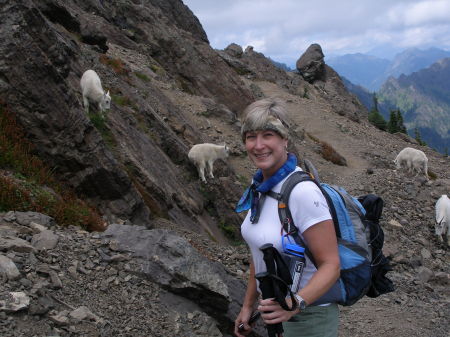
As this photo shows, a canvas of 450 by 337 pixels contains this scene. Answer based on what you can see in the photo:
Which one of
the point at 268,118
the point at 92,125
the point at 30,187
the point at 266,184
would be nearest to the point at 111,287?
the point at 30,187

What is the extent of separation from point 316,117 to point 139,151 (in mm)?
28553

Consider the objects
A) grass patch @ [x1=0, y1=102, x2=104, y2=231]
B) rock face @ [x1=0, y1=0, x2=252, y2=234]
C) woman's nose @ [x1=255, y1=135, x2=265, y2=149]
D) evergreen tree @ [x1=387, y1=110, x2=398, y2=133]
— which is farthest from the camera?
evergreen tree @ [x1=387, y1=110, x2=398, y2=133]

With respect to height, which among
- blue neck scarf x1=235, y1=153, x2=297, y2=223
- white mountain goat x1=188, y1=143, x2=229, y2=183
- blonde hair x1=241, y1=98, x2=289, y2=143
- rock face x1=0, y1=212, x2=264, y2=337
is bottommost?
rock face x1=0, y1=212, x2=264, y2=337

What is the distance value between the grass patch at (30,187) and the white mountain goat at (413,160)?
796 inches

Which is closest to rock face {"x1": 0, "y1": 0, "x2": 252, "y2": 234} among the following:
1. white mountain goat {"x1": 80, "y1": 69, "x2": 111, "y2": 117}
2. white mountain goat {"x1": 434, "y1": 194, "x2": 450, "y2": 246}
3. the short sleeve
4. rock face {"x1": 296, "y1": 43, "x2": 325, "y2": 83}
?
white mountain goat {"x1": 80, "y1": 69, "x2": 111, "y2": 117}

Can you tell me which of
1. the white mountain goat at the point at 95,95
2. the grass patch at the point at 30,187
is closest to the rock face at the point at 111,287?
the grass patch at the point at 30,187

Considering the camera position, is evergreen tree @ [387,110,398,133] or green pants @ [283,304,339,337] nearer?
green pants @ [283,304,339,337]

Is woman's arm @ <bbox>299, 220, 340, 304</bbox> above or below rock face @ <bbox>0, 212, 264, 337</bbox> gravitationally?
above

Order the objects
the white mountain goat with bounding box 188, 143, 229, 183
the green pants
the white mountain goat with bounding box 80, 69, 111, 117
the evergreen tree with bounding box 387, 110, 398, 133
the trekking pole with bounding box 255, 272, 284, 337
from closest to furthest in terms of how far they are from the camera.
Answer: the trekking pole with bounding box 255, 272, 284, 337 < the green pants < the white mountain goat with bounding box 80, 69, 111, 117 < the white mountain goat with bounding box 188, 143, 229, 183 < the evergreen tree with bounding box 387, 110, 398, 133

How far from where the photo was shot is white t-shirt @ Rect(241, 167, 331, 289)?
2.98m

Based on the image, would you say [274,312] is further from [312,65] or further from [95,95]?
[312,65]

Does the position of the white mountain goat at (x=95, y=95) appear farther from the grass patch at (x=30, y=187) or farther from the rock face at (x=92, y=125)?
the grass patch at (x=30, y=187)

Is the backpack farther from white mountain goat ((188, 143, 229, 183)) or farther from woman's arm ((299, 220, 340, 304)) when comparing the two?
white mountain goat ((188, 143, 229, 183))

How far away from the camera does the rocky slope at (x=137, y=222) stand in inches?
206
